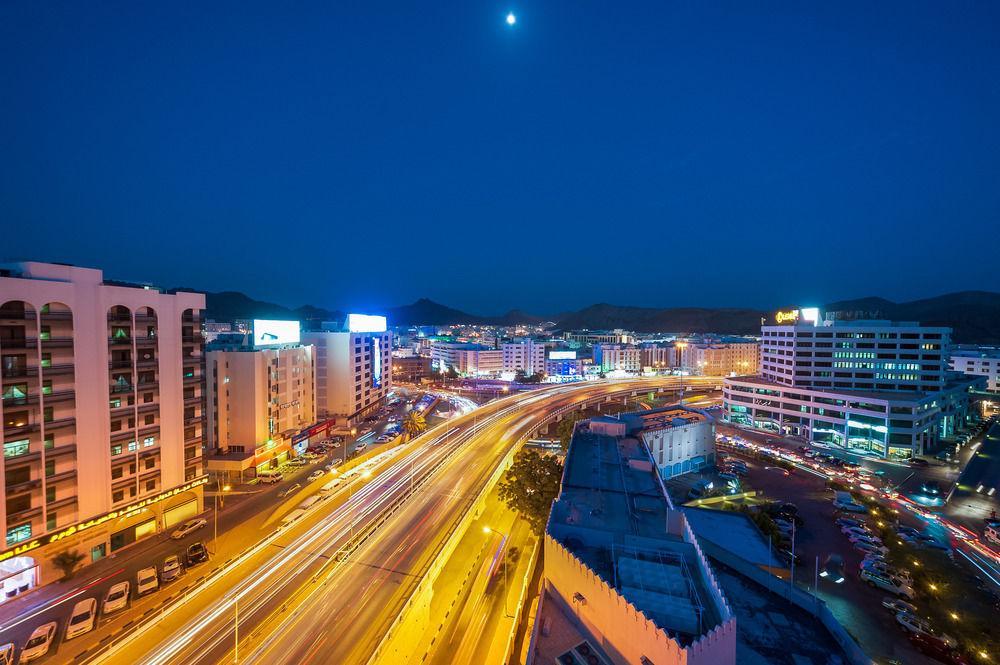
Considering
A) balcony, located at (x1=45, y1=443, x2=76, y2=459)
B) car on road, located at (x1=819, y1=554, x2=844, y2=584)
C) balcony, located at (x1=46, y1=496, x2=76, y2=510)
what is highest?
balcony, located at (x1=45, y1=443, x2=76, y2=459)

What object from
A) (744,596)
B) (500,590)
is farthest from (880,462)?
(500,590)

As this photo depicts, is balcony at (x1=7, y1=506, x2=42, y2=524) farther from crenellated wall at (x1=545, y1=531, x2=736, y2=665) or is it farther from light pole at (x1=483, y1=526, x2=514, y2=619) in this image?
crenellated wall at (x1=545, y1=531, x2=736, y2=665)

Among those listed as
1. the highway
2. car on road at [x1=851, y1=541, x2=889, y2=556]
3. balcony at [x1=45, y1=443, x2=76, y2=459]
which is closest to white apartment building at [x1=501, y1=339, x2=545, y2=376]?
the highway

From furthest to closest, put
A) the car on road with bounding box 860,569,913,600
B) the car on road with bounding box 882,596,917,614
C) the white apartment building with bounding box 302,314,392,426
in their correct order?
1. the white apartment building with bounding box 302,314,392,426
2. the car on road with bounding box 860,569,913,600
3. the car on road with bounding box 882,596,917,614

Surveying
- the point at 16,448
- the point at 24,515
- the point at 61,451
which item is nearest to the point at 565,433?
the point at 61,451

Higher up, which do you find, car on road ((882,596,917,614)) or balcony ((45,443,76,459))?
balcony ((45,443,76,459))

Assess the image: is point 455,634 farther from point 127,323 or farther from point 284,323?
point 284,323

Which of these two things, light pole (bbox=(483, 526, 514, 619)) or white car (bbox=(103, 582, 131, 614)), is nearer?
white car (bbox=(103, 582, 131, 614))

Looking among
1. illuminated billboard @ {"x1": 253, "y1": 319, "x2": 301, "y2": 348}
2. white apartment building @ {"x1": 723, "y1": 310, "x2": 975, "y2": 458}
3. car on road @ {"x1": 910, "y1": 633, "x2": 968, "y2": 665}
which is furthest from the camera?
white apartment building @ {"x1": 723, "y1": 310, "x2": 975, "y2": 458}
